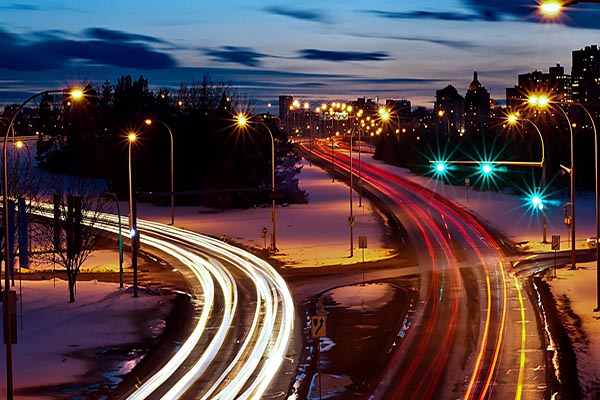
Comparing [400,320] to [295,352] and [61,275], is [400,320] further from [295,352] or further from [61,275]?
[61,275]

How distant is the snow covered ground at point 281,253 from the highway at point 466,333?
85.8 inches

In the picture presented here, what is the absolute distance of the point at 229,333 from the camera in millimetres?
28719

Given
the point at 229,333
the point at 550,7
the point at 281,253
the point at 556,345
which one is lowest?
the point at 229,333

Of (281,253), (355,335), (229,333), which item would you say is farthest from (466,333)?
(281,253)

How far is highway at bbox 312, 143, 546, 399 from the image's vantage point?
70.7ft

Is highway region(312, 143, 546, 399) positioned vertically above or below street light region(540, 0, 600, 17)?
below

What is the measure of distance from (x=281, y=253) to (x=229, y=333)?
22168 millimetres

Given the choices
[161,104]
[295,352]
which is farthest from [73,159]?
[295,352]

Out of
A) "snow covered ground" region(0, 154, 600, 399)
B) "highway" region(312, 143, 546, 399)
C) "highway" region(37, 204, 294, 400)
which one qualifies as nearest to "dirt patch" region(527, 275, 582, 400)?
"highway" region(312, 143, 546, 399)

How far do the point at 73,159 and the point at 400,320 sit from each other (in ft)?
287

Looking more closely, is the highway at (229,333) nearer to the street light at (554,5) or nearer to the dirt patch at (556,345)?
the dirt patch at (556,345)

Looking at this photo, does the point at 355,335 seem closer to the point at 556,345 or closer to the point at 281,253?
the point at 556,345

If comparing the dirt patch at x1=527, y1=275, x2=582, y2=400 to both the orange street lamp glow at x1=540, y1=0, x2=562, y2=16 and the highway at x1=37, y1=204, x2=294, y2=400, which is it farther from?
the orange street lamp glow at x1=540, y1=0, x2=562, y2=16

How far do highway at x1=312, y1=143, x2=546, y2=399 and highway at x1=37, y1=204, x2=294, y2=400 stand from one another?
145 inches
